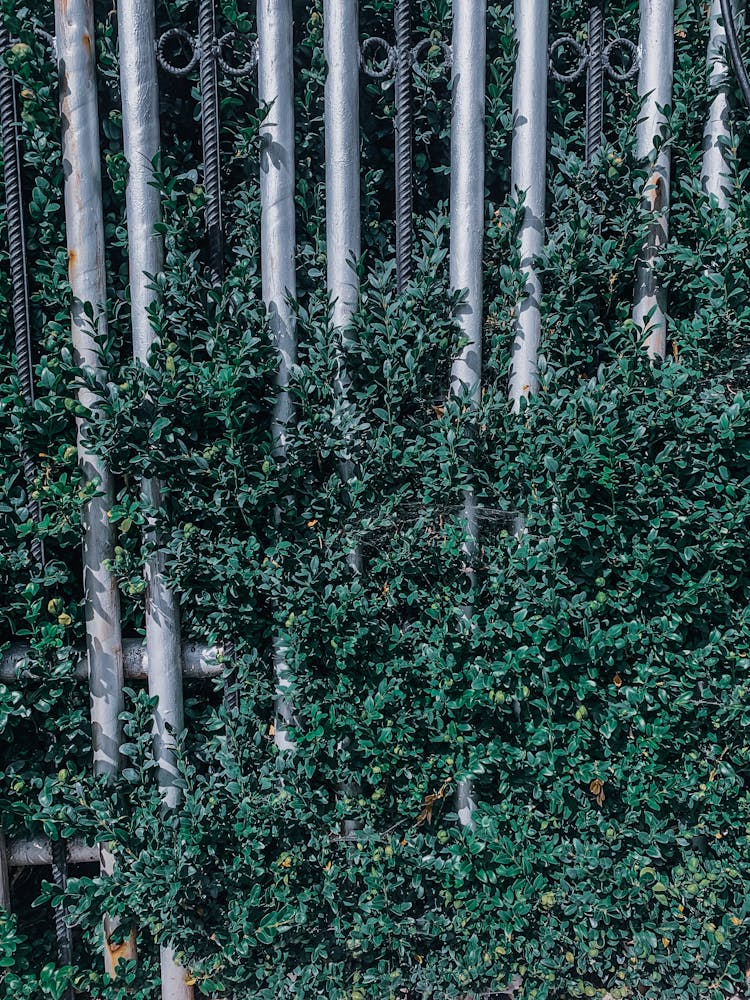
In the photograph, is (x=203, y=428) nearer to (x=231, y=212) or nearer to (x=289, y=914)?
(x=231, y=212)

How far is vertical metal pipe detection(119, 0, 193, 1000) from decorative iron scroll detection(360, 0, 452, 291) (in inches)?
27.3

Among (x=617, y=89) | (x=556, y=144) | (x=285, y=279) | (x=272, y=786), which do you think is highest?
(x=617, y=89)

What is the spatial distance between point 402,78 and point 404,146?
21 cm

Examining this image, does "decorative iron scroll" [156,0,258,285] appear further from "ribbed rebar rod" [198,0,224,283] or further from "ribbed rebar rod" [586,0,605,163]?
"ribbed rebar rod" [586,0,605,163]

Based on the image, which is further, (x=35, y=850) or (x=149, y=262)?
(x=35, y=850)

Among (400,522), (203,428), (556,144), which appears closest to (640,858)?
(400,522)

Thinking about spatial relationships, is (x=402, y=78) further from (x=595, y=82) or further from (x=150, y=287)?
(x=150, y=287)

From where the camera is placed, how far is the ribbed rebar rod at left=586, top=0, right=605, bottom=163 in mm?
2479

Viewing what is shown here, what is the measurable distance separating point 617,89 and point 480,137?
53 centimetres

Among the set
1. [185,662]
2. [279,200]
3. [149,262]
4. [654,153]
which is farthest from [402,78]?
[185,662]

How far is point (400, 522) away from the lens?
8.26ft

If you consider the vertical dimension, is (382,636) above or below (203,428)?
below

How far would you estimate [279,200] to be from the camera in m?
2.40

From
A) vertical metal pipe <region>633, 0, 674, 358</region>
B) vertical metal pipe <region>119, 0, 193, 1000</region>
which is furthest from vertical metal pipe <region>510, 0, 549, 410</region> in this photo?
vertical metal pipe <region>119, 0, 193, 1000</region>
